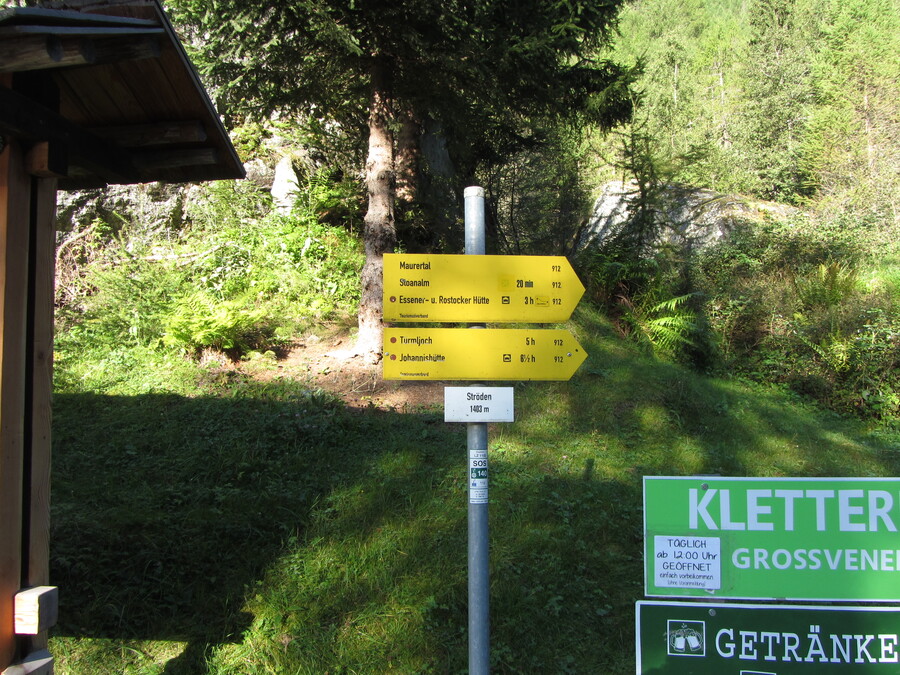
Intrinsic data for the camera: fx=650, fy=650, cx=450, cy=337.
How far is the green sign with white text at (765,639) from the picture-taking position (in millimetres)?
2775

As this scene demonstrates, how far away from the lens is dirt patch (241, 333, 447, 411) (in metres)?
7.77

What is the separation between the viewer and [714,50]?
3975 cm

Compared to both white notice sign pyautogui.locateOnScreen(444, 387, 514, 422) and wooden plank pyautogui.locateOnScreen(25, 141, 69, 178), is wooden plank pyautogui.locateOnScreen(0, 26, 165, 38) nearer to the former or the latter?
wooden plank pyautogui.locateOnScreen(25, 141, 69, 178)

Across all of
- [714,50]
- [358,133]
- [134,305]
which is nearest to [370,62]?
[358,133]

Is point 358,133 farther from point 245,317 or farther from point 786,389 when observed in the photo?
point 786,389

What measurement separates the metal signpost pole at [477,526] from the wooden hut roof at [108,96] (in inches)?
72.2

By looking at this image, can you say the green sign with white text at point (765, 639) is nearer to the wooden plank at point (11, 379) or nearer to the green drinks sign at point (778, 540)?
the green drinks sign at point (778, 540)

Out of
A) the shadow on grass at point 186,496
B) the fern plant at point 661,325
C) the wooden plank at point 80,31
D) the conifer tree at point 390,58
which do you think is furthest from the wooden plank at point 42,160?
the fern plant at point 661,325

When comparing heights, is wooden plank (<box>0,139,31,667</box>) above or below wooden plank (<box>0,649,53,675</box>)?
above

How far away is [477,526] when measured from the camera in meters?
3.14

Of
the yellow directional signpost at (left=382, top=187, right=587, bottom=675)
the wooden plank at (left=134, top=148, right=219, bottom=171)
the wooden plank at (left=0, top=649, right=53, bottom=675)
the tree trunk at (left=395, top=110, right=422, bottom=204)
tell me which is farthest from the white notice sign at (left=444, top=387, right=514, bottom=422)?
the tree trunk at (left=395, top=110, right=422, bottom=204)

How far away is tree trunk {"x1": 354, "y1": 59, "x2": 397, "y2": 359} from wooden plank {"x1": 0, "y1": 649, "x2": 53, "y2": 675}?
556cm

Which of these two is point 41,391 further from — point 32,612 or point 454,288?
point 454,288

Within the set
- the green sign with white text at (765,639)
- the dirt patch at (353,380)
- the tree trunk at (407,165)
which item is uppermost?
the tree trunk at (407,165)
